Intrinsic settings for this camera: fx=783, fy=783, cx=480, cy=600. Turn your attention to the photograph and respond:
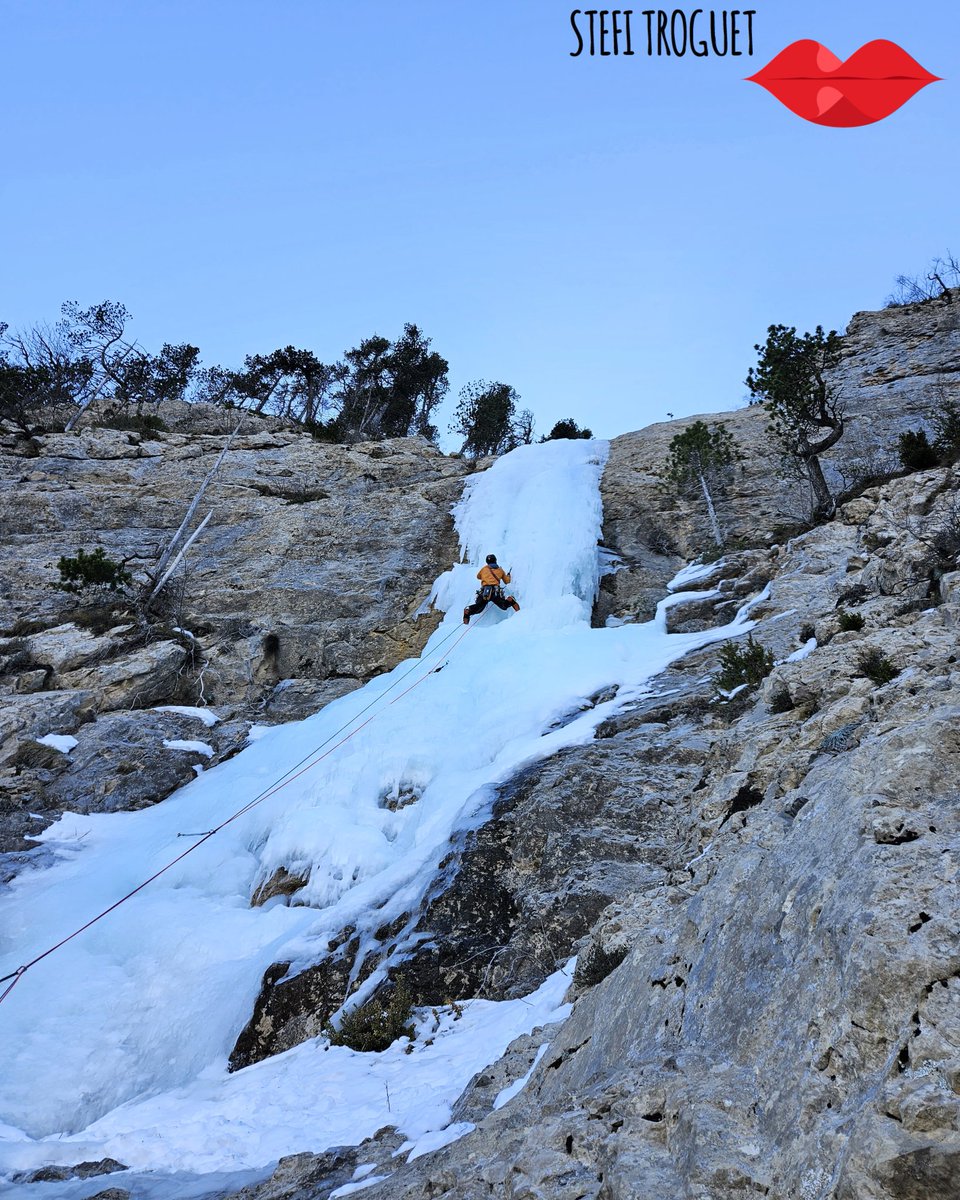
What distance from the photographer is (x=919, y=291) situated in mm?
25109

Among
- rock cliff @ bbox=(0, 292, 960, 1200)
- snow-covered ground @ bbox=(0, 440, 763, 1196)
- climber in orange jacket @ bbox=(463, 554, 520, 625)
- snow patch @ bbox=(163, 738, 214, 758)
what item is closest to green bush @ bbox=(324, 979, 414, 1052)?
snow-covered ground @ bbox=(0, 440, 763, 1196)

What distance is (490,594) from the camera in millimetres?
15359

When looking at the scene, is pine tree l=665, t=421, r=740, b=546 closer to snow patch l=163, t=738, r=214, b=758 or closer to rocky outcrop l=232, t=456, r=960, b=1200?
snow patch l=163, t=738, r=214, b=758

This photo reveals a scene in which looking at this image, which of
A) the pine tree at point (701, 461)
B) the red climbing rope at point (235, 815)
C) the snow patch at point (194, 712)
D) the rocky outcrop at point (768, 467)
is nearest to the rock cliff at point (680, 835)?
the rocky outcrop at point (768, 467)

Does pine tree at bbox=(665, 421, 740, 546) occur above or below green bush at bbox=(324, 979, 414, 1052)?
above

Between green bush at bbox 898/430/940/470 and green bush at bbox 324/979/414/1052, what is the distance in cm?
1046

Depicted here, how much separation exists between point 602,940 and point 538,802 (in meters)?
2.88

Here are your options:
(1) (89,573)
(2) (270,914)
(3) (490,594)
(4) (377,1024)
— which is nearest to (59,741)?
(1) (89,573)

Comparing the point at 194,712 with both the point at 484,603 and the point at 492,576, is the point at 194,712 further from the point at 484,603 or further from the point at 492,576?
the point at 492,576

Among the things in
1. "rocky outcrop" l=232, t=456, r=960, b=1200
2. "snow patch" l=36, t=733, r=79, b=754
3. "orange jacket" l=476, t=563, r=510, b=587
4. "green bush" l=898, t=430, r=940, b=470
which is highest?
"green bush" l=898, t=430, r=940, b=470

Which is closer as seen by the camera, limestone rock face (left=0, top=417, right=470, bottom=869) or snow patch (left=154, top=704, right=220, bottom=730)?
limestone rock face (left=0, top=417, right=470, bottom=869)

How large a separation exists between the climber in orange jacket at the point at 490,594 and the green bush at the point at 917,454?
23.6 feet

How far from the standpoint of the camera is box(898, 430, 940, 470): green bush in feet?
38.6

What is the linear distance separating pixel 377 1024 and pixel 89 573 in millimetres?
13420
